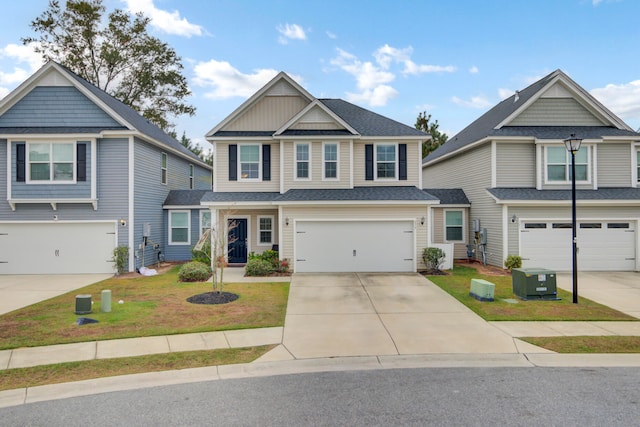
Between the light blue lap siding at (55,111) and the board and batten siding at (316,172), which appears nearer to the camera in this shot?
the light blue lap siding at (55,111)

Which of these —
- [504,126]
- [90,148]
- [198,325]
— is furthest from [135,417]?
[504,126]

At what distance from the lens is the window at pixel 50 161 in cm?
1498

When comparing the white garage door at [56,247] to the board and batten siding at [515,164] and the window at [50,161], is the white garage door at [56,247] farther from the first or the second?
the board and batten siding at [515,164]

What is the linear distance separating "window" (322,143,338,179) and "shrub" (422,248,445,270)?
197 inches

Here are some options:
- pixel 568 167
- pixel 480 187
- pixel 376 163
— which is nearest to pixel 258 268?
pixel 376 163

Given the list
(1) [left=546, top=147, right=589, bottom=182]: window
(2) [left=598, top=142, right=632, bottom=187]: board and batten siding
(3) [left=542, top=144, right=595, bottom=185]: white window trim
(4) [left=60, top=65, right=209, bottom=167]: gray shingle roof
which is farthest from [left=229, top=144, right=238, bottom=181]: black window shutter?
(2) [left=598, top=142, right=632, bottom=187]: board and batten siding

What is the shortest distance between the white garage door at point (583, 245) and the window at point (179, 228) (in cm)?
1550

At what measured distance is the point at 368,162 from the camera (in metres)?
16.7

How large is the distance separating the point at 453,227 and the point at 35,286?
57.8 ft

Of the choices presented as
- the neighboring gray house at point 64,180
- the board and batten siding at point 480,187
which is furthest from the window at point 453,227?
the neighboring gray house at point 64,180

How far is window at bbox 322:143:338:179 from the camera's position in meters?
16.4

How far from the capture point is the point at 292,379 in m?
5.62

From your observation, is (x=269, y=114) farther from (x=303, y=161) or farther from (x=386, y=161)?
(x=386, y=161)

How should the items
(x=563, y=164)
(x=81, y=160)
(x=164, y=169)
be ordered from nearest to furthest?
1. (x=81, y=160)
2. (x=563, y=164)
3. (x=164, y=169)
